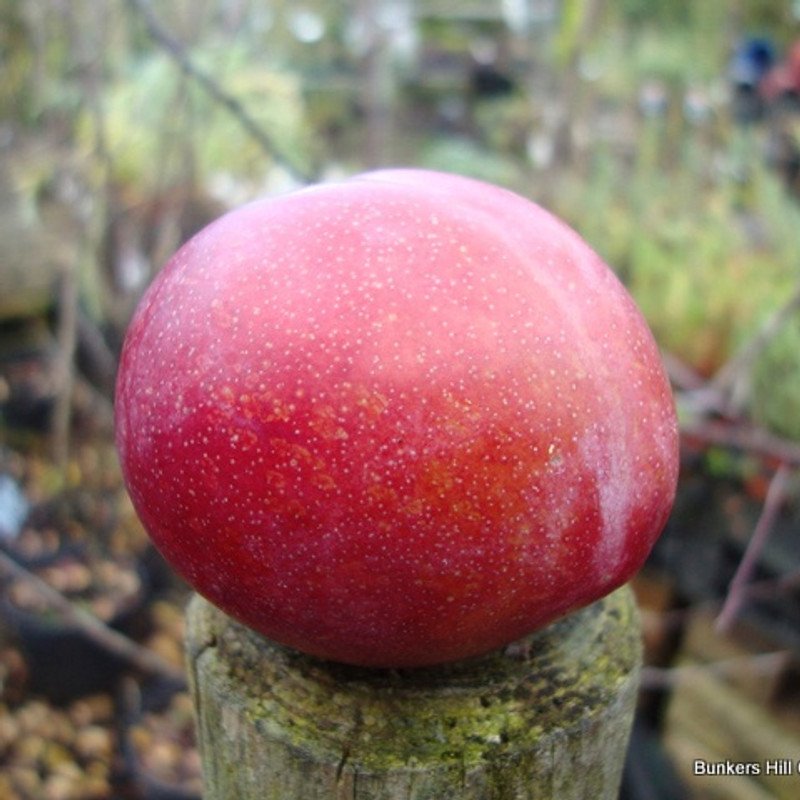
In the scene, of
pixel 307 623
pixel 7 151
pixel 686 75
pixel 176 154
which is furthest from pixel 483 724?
pixel 686 75

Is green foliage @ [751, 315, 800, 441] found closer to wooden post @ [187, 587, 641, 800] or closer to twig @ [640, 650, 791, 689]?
twig @ [640, 650, 791, 689]

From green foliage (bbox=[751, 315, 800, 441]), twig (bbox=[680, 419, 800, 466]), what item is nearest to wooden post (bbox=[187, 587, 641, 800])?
twig (bbox=[680, 419, 800, 466])

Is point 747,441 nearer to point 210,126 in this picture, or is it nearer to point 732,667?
point 732,667

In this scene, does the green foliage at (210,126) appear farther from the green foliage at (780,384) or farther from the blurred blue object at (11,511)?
the green foliage at (780,384)

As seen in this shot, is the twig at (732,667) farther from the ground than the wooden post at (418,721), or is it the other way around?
the wooden post at (418,721)

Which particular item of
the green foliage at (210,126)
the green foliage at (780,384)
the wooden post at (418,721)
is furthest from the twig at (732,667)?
the green foliage at (210,126)
